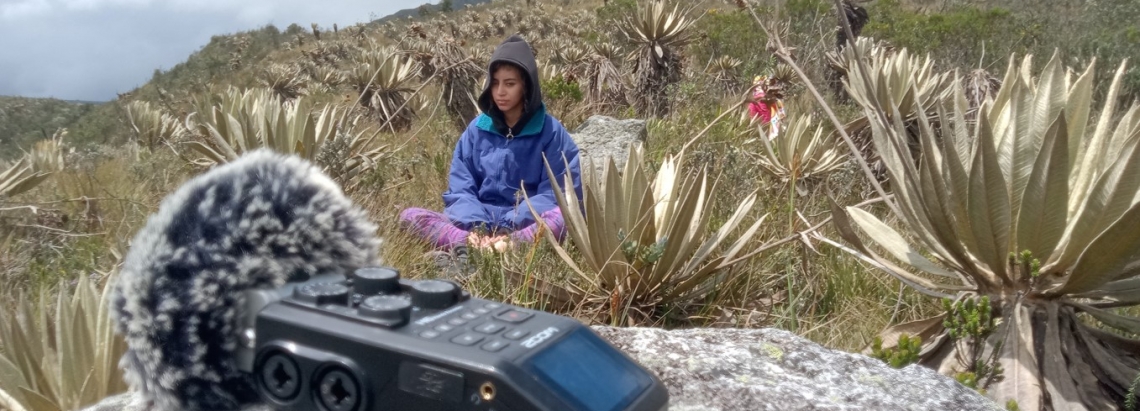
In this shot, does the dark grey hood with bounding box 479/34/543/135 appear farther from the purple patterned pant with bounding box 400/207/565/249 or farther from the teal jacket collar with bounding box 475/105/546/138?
the purple patterned pant with bounding box 400/207/565/249

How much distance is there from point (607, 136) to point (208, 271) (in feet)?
17.0

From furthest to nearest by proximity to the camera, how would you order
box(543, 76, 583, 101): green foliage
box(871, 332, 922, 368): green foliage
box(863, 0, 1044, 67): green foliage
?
1. box(863, 0, 1044, 67): green foliage
2. box(543, 76, 583, 101): green foliage
3. box(871, 332, 922, 368): green foliage

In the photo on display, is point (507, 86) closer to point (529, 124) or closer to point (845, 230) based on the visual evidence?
point (529, 124)

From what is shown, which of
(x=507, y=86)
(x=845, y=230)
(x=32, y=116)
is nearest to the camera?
(x=845, y=230)

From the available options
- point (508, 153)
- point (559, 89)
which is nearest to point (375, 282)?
point (508, 153)

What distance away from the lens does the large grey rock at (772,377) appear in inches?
46.7

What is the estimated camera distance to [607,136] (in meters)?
5.93

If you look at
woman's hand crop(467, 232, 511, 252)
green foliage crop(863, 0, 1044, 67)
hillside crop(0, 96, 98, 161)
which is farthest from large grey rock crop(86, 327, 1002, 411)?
green foliage crop(863, 0, 1044, 67)

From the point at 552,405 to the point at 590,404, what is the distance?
48 millimetres

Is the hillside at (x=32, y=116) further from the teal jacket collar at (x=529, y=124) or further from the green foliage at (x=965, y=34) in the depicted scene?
the green foliage at (x=965, y=34)

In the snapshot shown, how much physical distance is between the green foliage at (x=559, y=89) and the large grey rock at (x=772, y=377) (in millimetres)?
6760

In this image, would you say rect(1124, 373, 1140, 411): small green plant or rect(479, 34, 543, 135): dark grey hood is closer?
rect(1124, 373, 1140, 411): small green plant

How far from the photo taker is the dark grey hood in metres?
4.11

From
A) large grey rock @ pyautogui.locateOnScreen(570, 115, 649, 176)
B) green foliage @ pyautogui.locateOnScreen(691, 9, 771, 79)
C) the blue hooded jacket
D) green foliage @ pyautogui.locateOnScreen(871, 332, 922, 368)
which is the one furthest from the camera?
green foliage @ pyautogui.locateOnScreen(691, 9, 771, 79)
